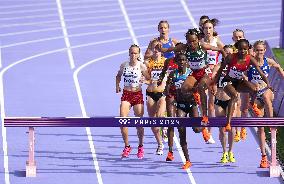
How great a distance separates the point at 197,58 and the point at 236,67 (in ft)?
2.12

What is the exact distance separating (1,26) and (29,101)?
848 cm

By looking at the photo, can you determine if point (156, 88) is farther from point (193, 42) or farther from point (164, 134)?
point (193, 42)

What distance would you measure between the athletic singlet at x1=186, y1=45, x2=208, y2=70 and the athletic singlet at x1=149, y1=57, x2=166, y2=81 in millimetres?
1460

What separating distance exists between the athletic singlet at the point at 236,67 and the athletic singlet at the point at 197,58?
1.44 feet

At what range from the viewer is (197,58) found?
20719mm

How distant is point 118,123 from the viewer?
2106 cm

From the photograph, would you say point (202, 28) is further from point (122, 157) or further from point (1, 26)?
point (1, 26)

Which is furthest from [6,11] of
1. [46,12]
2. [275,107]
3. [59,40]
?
[275,107]

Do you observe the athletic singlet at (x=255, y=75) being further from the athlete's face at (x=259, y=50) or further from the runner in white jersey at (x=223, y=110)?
the runner in white jersey at (x=223, y=110)

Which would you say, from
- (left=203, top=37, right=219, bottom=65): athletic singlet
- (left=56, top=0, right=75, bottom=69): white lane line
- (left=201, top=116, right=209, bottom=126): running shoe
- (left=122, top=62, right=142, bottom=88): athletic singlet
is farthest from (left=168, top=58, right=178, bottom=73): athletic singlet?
(left=56, top=0, right=75, bottom=69): white lane line

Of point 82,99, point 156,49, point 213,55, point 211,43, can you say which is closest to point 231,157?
point 213,55

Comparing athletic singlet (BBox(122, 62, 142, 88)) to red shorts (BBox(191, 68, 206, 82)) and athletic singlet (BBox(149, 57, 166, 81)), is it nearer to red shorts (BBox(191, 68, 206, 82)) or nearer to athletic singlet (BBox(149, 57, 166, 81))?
athletic singlet (BBox(149, 57, 166, 81))

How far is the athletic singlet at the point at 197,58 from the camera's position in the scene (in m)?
20.7

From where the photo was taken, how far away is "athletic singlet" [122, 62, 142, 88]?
2211 cm
